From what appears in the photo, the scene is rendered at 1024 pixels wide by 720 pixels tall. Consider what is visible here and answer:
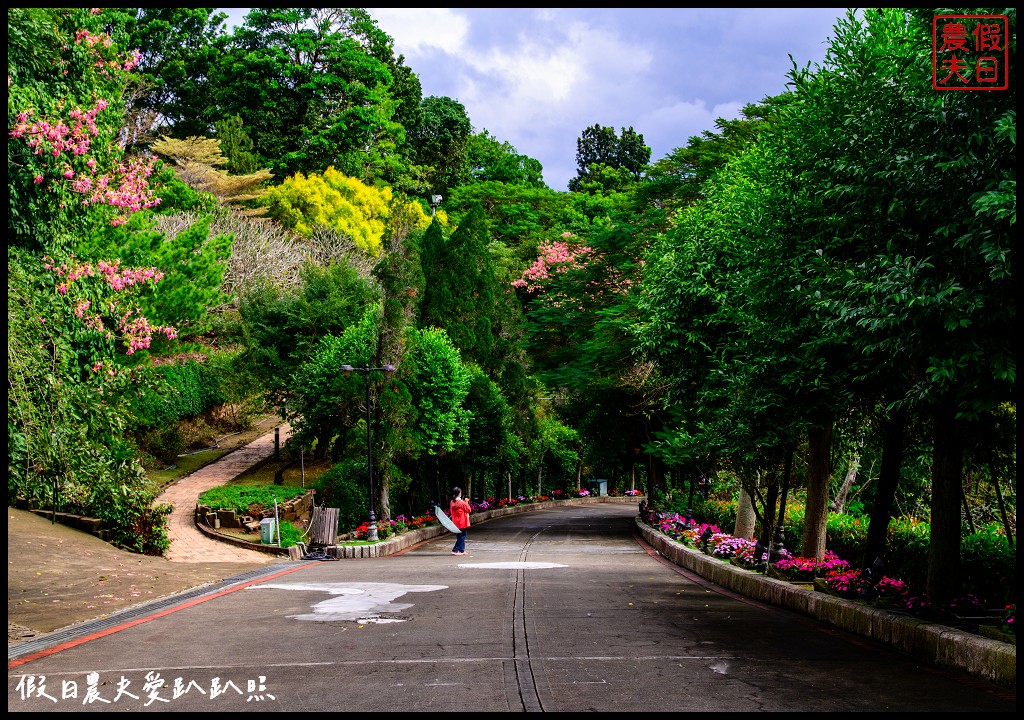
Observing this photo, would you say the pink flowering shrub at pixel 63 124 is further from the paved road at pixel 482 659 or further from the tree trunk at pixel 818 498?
the tree trunk at pixel 818 498

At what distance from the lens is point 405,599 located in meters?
13.4

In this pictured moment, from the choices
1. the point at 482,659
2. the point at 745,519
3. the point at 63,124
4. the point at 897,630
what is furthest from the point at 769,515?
the point at 63,124

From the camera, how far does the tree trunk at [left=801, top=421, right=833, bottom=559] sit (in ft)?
49.6

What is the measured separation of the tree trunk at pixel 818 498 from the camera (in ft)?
49.6

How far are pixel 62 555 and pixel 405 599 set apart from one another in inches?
366

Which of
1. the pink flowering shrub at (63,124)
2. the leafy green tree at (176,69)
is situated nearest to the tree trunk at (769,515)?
the pink flowering shrub at (63,124)

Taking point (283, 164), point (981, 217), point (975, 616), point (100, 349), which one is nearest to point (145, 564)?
point (100, 349)

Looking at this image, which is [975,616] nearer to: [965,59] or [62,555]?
[965,59]

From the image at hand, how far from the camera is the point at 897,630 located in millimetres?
9633

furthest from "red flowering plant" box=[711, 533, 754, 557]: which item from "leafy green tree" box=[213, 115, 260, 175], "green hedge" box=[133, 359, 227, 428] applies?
"leafy green tree" box=[213, 115, 260, 175]
